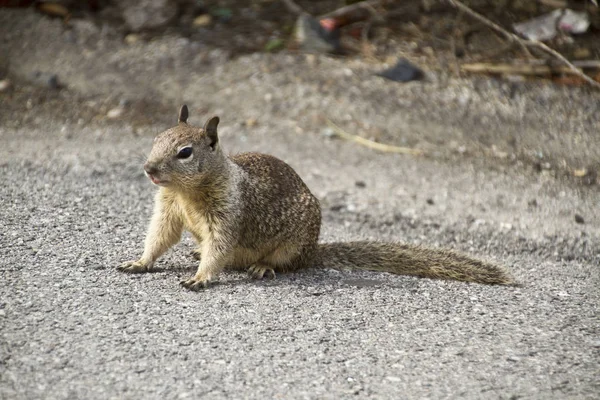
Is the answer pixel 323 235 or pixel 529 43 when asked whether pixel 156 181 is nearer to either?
pixel 323 235

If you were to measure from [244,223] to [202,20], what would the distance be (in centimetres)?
554

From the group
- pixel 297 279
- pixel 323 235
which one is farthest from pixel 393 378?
pixel 323 235

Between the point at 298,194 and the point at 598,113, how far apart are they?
4368mm

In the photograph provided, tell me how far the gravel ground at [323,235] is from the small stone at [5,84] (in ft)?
0.30

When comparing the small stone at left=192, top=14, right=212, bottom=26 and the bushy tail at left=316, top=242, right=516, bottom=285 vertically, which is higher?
the bushy tail at left=316, top=242, right=516, bottom=285

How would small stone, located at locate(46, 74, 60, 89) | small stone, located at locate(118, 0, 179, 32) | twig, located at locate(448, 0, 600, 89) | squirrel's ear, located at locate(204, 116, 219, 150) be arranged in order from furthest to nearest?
small stone, located at locate(118, 0, 179, 32), small stone, located at locate(46, 74, 60, 89), twig, located at locate(448, 0, 600, 89), squirrel's ear, located at locate(204, 116, 219, 150)

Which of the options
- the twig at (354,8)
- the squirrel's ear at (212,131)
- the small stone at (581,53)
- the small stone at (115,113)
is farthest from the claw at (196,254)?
the small stone at (581,53)

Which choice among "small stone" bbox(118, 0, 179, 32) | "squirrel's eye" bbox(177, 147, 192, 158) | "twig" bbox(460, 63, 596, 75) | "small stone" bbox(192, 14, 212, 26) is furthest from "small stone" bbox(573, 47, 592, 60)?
"squirrel's eye" bbox(177, 147, 192, 158)

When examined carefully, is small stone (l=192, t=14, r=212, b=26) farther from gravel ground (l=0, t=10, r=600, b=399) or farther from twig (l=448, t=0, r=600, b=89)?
twig (l=448, t=0, r=600, b=89)

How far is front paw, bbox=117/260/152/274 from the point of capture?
15.0ft

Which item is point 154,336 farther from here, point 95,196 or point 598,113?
point 598,113

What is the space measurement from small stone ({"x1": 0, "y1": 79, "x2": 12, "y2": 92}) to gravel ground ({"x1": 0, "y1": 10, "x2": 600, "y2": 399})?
93 millimetres

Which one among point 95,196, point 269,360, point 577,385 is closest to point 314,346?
point 269,360

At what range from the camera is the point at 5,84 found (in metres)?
8.57
